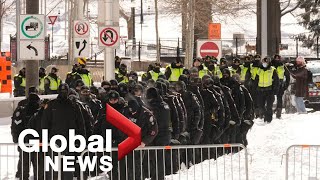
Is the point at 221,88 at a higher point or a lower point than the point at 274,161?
higher

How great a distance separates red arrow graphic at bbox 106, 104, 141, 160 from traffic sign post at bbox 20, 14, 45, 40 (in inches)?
205

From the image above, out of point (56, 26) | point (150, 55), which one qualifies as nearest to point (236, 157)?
point (150, 55)

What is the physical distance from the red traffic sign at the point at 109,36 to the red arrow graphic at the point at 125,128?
26.1 feet

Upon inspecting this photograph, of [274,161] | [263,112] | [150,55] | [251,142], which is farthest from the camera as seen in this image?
[150,55]

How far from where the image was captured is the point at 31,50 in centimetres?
1941

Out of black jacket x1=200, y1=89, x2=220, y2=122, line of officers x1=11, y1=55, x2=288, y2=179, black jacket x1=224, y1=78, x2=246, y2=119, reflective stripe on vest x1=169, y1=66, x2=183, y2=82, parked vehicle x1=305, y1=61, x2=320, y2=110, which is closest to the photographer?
line of officers x1=11, y1=55, x2=288, y2=179

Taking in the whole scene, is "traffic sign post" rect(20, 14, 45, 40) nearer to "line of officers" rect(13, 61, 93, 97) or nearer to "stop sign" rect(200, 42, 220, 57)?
"line of officers" rect(13, 61, 93, 97)

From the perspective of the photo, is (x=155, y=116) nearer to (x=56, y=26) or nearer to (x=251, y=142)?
(x=251, y=142)

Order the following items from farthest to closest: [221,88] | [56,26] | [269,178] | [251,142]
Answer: [56,26]
[251,142]
[221,88]
[269,178]

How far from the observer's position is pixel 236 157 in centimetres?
1627

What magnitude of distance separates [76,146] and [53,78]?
1158cm

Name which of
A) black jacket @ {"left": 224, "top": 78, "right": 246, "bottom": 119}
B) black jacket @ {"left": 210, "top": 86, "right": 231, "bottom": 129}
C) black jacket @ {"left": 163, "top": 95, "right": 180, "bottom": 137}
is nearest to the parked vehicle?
black jacket @ {"left": 224, "top": 78, "right": 246, "bottom": 119}

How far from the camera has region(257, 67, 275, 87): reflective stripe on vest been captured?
2525 centimetres

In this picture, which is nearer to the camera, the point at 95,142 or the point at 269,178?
the point at 95,142
